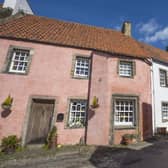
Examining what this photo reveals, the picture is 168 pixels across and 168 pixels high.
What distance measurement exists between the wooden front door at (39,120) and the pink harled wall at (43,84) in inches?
18.5

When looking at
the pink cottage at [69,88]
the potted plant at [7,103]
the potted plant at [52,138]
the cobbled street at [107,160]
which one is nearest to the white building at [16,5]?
the pink cottage at [69,88]

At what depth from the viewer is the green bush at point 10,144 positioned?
7.38m

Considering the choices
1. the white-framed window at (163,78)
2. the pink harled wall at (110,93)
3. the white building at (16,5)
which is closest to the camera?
the pink harled wall at (110,93)

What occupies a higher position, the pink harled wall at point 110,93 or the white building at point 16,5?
the white building at point 16,5

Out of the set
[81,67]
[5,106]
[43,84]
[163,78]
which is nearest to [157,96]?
[163,78]

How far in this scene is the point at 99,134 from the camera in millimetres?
8836

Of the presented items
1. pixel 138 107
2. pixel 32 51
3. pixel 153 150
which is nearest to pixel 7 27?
pixel 32 51

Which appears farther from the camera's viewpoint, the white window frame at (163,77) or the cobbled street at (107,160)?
the white window frame at (163,77)

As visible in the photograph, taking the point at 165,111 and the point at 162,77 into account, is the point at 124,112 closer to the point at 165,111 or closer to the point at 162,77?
the point at 165,111

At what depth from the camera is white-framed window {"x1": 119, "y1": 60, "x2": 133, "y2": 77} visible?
10.6m

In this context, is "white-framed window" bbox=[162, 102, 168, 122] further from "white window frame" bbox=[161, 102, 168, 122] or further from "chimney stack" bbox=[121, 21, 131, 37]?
"chimney stack" bbox=[121, 21, 131, 37]

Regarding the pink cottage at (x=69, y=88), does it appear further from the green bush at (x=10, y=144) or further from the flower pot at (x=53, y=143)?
the flower pot at (x=53, y=143)

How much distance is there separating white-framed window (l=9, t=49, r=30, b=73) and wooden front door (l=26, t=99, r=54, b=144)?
2.23 meters

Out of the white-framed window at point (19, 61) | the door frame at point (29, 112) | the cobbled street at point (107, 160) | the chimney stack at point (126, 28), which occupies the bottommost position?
the cobbled street at point (107, 160)
